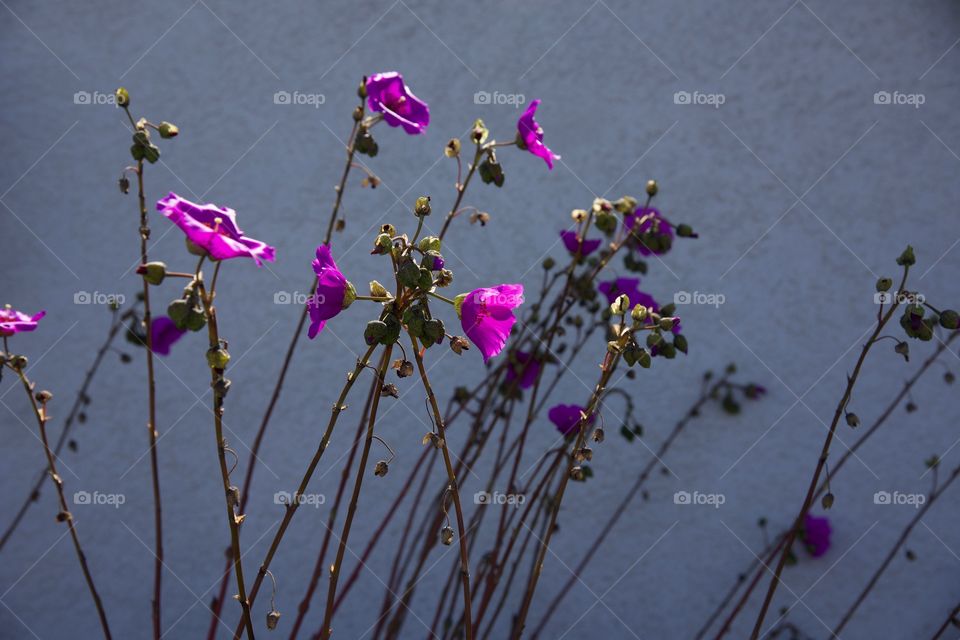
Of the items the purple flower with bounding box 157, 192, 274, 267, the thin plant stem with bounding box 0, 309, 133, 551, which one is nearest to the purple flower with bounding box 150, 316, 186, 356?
the thin plant stem with bounding box 0, 309, 133, 551

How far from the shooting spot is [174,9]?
2596 mm

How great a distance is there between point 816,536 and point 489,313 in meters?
1.96

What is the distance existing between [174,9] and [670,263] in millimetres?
1626

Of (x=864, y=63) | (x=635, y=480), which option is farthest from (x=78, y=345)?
(x=864, y=63)

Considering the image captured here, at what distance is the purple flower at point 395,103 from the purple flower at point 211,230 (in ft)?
1.20

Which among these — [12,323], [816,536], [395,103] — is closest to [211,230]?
[12,323]

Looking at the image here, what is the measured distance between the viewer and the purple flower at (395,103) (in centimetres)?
122

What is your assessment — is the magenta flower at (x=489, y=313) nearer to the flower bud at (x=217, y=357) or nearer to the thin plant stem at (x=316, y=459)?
the thin plant stem at (x=316, y=459)

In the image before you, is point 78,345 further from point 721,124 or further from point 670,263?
point 721,124

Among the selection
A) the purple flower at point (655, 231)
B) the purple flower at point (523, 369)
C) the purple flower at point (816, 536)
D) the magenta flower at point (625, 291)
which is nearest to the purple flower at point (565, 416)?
the purple flower at point (523, 369)

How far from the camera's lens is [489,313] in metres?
0.93

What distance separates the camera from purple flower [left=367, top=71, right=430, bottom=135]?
3.99 feet

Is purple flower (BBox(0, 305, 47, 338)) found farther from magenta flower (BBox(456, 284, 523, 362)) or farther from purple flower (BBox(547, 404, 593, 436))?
purple flower (BBox(547, 404, 593, 436))

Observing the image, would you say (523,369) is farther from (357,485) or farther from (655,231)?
(357,485)
